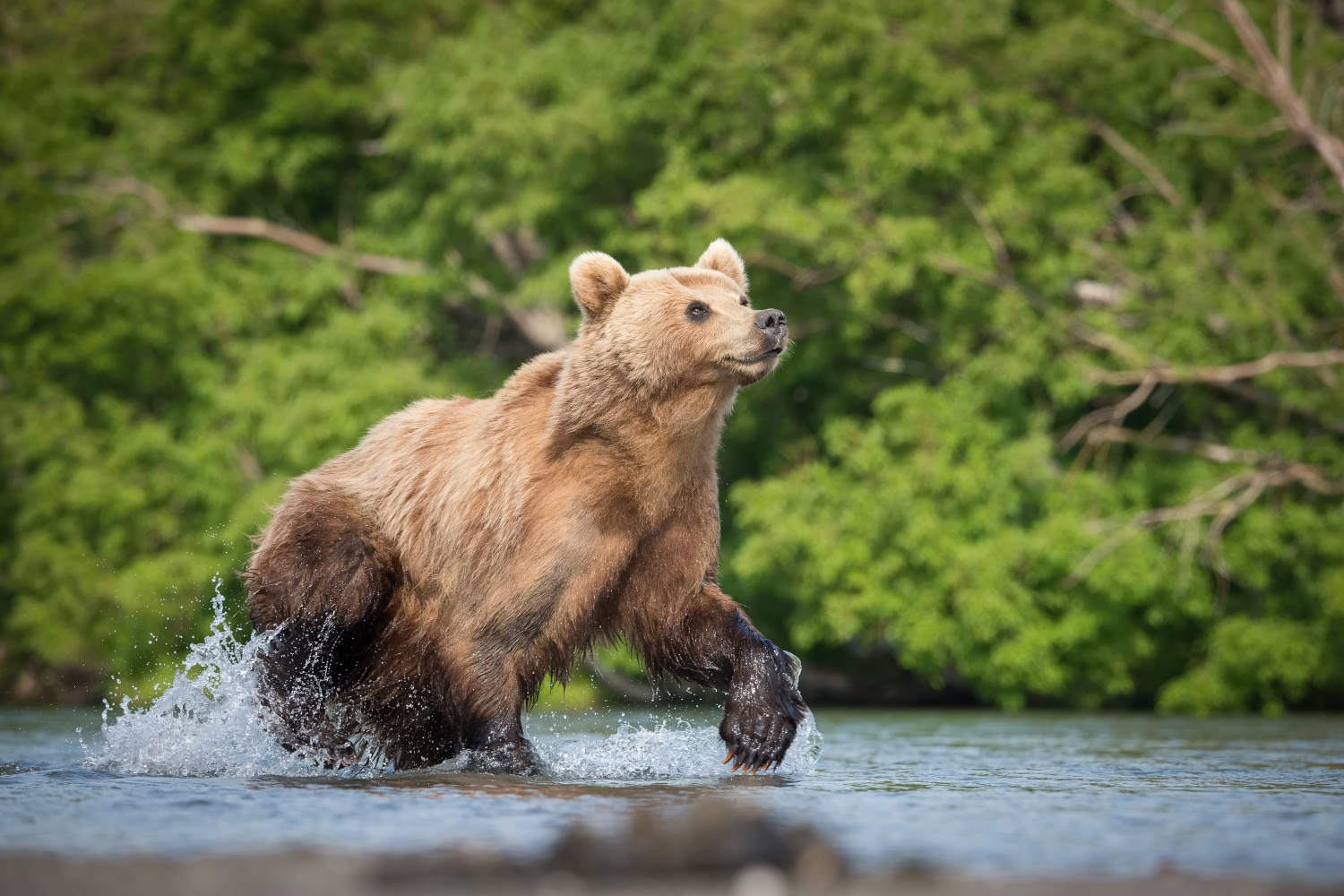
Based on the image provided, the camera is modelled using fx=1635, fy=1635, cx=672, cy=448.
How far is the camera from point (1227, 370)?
13289mm

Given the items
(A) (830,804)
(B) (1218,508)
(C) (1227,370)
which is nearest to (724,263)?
(A) (830,804)

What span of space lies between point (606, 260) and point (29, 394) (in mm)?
14047

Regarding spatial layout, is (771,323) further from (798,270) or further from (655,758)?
(798,270)

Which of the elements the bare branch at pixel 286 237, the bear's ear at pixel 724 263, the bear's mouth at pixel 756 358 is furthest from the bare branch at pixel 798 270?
the bear's mouth at pixel 756 358

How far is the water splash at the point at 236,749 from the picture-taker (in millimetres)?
6320

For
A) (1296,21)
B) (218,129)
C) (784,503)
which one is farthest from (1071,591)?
(218,129)

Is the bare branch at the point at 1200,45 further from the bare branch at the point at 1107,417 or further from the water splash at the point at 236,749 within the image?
the water splash at the point at 236,749

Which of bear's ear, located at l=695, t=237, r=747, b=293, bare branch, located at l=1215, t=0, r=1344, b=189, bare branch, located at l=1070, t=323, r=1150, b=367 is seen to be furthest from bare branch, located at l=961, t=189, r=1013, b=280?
bear's ear, located at l=695, t=237, r=747, b=293

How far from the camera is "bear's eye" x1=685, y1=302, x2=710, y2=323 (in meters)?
6.12

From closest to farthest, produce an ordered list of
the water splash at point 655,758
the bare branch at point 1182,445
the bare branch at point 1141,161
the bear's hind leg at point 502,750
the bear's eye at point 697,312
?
1. the bear's hind leg at point 502,750
2. the bear's eye at point 697,312
3. the water splash at point 655,758
4. the bare branch at point 1182,445
5. the bare branch at point 1141,161

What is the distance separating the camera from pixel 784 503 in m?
14.9

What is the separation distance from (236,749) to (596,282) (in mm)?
2324

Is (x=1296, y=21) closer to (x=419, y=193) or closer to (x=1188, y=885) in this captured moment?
(x=419, y=193)

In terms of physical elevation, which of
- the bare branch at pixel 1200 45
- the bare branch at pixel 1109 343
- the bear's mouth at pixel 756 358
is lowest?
the bear's mouth at pixel 756 358
